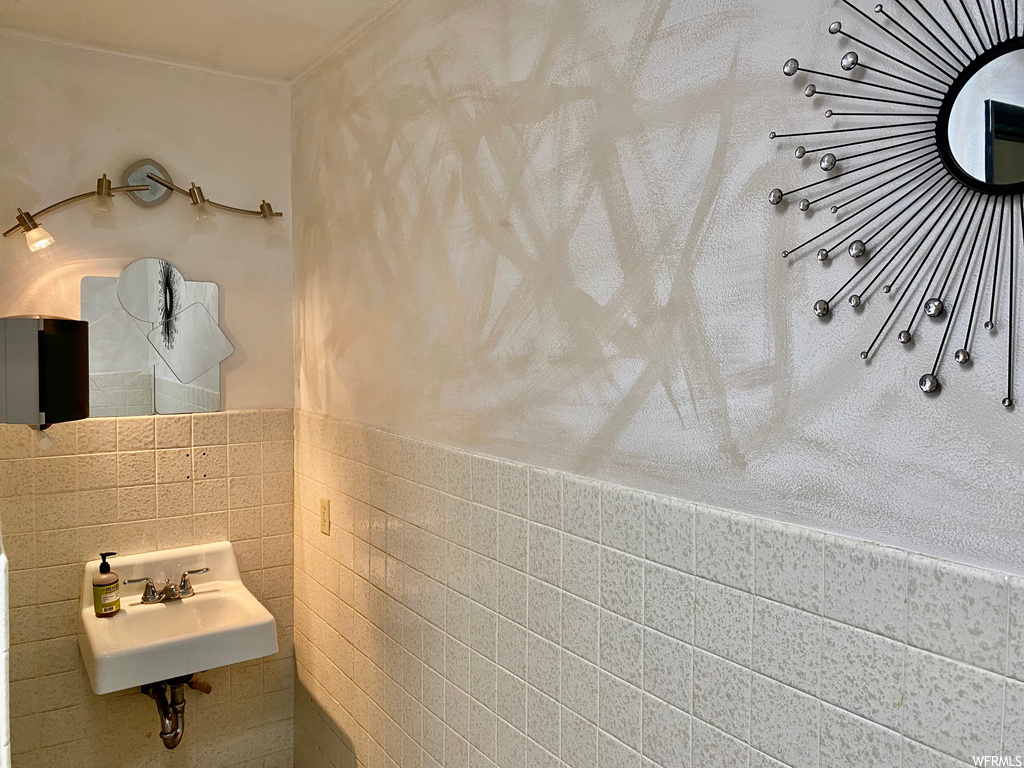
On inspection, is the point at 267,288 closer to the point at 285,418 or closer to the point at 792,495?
the point at 285,418

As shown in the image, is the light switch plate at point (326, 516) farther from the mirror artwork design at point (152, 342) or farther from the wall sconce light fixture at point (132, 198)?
the wall sconce light fixture at point (132, 198)

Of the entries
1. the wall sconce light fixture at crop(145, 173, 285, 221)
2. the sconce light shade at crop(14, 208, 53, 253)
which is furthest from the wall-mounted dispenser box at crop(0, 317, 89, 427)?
the wall sconce light fixture at crop(145, 173, 285, 221)

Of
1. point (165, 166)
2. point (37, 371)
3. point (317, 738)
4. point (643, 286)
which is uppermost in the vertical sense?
point (165, 166)

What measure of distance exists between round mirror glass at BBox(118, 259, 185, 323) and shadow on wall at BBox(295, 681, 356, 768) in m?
1.34

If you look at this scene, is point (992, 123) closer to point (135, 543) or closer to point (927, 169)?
point (927, 169)

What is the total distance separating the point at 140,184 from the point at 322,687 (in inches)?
68.3

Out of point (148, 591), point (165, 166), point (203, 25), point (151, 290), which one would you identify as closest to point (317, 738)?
point (148, 591)

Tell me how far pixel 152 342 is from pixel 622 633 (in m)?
1.86

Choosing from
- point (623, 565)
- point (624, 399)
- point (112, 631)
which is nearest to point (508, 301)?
point (624, 399)

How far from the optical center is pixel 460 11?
69.6 inches

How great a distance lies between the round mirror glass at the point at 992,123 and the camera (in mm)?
799

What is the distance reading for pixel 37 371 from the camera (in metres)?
1.86

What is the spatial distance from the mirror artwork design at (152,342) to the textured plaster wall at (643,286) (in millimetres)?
729

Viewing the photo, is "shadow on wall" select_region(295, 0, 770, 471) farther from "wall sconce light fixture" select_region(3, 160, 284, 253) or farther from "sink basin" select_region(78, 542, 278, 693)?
"sink basin" select_region(78, 542, 278, 693)
